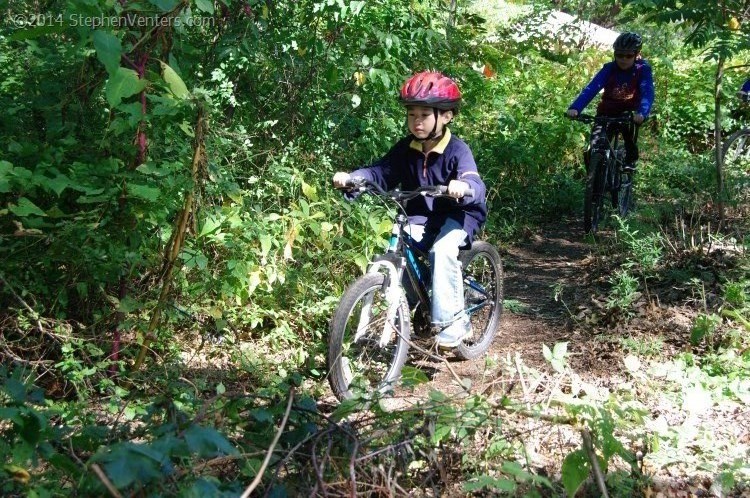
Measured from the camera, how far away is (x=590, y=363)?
16.4 ft

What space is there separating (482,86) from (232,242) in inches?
152

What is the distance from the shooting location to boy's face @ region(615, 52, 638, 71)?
8227 millimetres

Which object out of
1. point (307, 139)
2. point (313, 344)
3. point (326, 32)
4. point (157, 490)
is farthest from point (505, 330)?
point (157, 490)

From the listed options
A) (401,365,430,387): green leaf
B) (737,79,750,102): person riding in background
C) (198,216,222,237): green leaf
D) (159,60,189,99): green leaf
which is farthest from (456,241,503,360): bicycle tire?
(737,79,750,102): person riding in background

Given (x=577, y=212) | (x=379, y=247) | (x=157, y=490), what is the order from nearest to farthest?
(x=157, y=490)
(x=379, y=247)
(x=577, y=212)

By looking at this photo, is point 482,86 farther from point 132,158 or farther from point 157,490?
point 157,490

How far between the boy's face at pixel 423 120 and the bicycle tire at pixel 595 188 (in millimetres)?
3439

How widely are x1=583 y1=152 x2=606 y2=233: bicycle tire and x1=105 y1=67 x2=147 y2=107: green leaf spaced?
221 inches

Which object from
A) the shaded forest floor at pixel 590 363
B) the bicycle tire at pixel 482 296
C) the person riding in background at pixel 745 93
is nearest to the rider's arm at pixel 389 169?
the bicycle tire at pixel 482 296

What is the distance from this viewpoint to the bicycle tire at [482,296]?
219 inches

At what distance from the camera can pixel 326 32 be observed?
20.9 ft

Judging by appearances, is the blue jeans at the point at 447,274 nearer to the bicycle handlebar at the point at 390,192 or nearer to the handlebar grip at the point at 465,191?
the bicycle handlebar at the point at 390,192

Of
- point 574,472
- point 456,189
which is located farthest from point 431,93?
point 574,472

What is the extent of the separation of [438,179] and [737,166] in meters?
5.54
